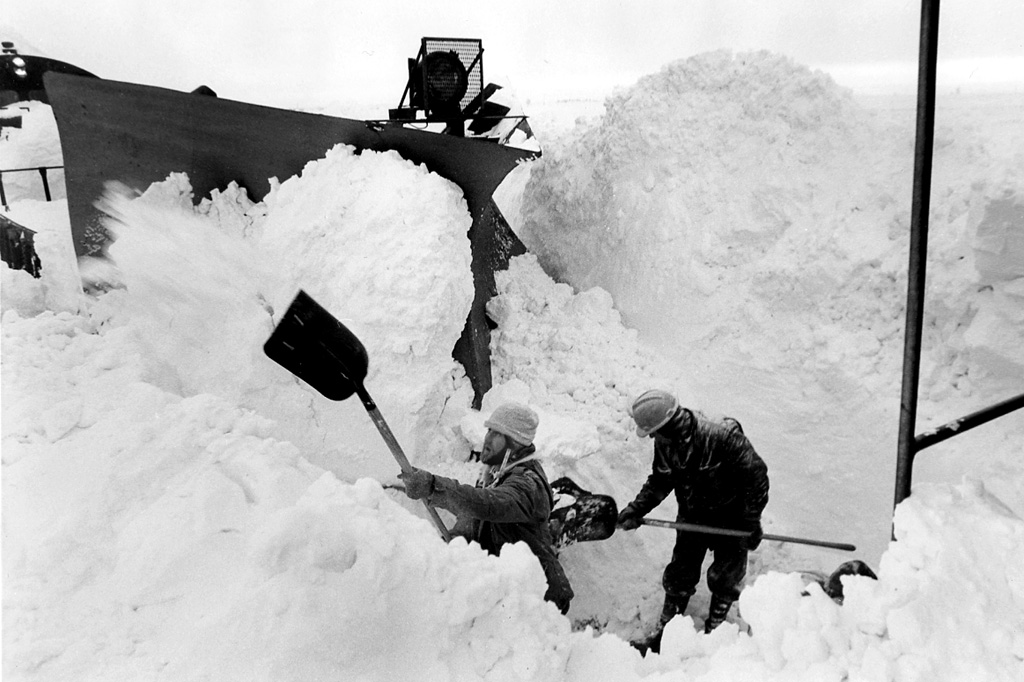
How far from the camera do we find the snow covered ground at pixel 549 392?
0.87 m

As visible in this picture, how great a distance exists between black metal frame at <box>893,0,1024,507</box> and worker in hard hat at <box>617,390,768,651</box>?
766mm

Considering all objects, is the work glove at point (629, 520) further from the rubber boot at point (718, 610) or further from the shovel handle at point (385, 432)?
the shovel handle at point (385, 432)

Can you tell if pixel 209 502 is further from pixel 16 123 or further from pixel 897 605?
pixel 16 123

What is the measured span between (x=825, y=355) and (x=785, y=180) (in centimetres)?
101

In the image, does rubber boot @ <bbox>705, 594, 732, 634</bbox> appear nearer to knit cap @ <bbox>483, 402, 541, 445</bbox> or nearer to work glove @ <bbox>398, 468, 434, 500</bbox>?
knit cap @ <bbox>483, 402, 541, 445</bbox>

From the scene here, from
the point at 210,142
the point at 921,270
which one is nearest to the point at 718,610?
the point at 921,270

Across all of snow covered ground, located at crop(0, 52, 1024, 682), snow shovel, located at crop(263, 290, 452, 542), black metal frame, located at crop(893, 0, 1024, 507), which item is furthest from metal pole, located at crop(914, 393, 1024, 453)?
snow shovel, located at crop(263, 290, 452, 542)

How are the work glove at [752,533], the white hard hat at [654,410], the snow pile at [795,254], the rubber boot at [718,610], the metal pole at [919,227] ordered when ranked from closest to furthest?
the metal pole at [919,227], the white hard hat at [654,410], the work glove at [752,533], the rubber boot at [718,610], the snow pile at [795,254]

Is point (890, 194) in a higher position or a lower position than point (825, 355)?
higher

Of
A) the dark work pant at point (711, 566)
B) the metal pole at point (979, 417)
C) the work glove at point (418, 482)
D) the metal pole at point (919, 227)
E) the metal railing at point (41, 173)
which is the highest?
the metal railing at point (41, 173)

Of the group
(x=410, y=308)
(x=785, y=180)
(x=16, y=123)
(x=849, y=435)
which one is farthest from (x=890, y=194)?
(x=16, y=123)

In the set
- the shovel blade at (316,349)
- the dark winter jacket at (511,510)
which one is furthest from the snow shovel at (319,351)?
the dark winter jacket at (511,510)

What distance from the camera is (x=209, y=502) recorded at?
100 cm

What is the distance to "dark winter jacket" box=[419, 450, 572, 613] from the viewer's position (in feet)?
4.26
